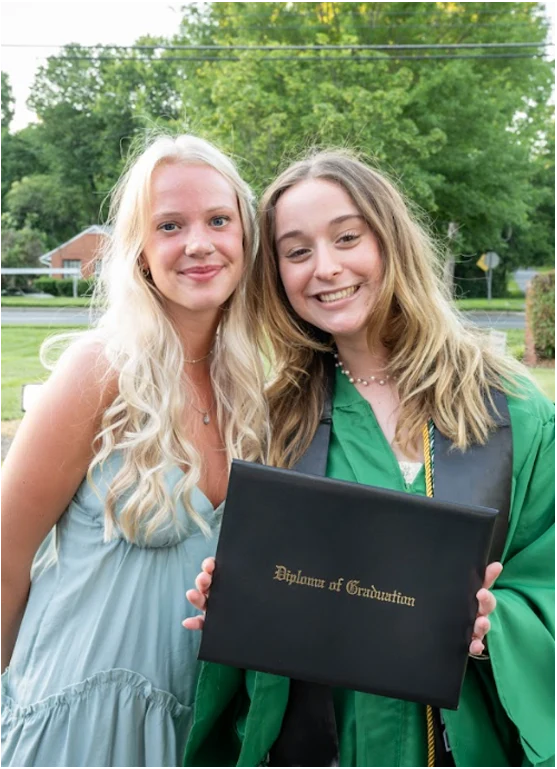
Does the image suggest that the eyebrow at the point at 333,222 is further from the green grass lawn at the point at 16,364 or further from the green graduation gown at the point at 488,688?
the green grass lawn at the point at 16,364

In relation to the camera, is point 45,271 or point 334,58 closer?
point 45,271

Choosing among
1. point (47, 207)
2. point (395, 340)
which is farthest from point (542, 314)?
point (47, 207)

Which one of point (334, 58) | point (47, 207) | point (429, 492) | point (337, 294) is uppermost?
point (334, 58)

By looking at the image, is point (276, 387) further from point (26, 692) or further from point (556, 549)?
point (26, 692)

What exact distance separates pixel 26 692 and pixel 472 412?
125 cm

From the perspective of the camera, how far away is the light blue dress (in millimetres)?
1733

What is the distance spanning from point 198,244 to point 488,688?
1215 mm

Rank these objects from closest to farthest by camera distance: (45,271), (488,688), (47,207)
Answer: (488,688), (45,271), (47,207)

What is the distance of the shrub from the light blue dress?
7821 mm

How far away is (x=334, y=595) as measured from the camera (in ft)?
4.83

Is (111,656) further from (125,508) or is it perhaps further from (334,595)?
(334,595)

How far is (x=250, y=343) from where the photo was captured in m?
2.07

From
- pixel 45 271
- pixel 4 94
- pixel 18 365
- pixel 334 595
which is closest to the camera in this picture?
pixel 334 595

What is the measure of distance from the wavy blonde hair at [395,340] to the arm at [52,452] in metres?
0.46
